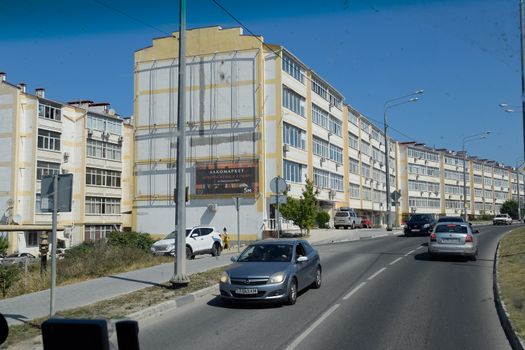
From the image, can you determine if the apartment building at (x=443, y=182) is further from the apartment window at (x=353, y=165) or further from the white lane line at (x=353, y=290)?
the white lane line at (x=353, y=290)

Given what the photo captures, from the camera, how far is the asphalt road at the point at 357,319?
7969 millimetres

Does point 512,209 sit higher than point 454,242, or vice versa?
point 512,209

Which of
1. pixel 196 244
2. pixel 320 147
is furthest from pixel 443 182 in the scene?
pixel 196 244

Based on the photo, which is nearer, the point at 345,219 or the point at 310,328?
the point at 310,328

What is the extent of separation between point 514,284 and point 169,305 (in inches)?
312

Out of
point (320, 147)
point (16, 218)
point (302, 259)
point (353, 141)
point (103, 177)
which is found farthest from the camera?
point (353, 141)

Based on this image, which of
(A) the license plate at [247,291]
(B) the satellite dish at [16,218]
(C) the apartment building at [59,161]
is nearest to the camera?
(A) the license plate at [247,291]

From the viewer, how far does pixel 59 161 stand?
5634 centimetres

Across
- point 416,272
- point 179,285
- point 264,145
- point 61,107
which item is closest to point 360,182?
point 264,145

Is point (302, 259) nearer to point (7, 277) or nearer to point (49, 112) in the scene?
point (7, 277)

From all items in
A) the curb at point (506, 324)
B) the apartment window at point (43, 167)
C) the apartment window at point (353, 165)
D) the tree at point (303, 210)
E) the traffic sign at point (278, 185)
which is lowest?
the curb at point (506, 324)

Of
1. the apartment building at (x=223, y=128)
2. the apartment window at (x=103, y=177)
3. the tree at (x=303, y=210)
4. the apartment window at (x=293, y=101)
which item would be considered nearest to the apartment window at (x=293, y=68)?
the apartment building at (x=223, y=128)

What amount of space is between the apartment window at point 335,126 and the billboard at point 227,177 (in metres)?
17.6

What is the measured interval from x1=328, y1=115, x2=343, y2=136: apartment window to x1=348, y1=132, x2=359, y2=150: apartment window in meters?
4.10
